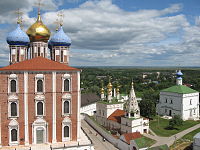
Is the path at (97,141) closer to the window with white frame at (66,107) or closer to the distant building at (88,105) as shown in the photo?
the window with white frame at (66,107)


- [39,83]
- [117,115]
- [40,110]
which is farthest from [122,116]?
[39,83]

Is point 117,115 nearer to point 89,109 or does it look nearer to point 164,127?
point 164,127

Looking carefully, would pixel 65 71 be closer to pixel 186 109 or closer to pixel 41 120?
pixel 41 120

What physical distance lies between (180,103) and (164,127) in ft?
22.2

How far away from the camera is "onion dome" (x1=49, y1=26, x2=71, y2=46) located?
24.5 metres

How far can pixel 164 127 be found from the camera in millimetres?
30422

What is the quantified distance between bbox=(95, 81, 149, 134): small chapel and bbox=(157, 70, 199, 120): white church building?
1032 centimetres

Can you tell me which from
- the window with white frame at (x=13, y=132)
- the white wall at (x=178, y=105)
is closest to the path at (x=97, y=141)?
the window with white frame at (x=13, y=132)

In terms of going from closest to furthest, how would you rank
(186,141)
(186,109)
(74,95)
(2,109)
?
(2,109) → (74,95) → (186,141) → (186,109)

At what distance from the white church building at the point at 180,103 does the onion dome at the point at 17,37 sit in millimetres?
24269

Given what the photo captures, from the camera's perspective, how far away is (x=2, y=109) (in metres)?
19.2

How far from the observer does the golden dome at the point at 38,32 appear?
24.0m

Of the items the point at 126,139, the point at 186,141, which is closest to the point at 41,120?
the point at 126,139

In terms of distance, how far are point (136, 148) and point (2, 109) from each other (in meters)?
11.9
